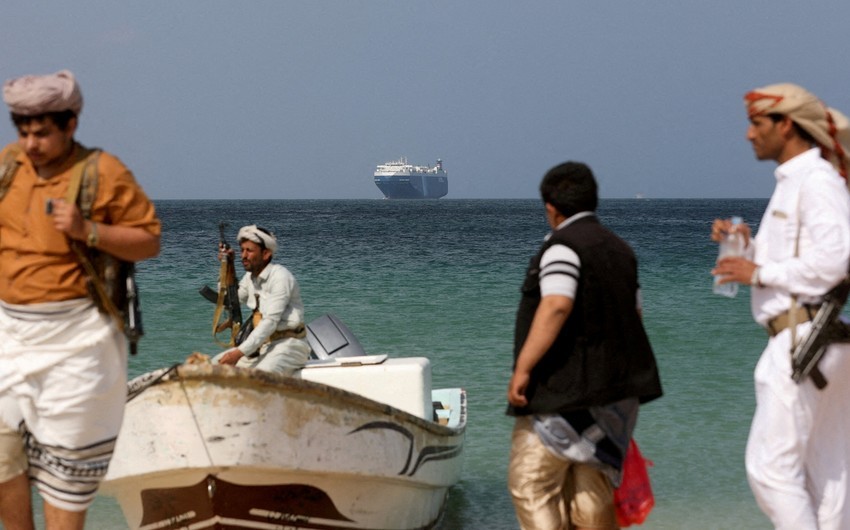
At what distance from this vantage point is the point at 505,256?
1529 inches

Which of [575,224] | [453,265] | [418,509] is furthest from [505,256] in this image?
[575,224]

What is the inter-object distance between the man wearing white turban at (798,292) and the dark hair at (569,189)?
0.45m

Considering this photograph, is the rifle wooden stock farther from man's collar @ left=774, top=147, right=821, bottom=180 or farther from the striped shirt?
man's collar @ left=774, top=147, right=821, bottom=180

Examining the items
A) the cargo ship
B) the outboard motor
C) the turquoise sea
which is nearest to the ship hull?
the cargo ship

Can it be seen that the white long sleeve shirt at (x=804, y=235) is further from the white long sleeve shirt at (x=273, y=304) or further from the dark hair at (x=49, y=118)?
the white long sleeve shirt at (x=273, y=304)

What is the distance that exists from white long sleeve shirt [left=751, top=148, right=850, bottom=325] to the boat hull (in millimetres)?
2193

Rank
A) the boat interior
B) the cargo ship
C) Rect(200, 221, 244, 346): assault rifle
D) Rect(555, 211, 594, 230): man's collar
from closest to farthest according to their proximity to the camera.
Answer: Rect(555, 211, 594, 230): man's collar → the boat interior → Rect(200, 221, 244, 346): assault rifle → the cargo ship

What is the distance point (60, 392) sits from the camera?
378 cm

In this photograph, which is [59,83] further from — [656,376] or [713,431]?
[713,431]

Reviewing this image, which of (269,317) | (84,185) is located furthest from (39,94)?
(269,317)

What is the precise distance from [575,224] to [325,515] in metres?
2.41

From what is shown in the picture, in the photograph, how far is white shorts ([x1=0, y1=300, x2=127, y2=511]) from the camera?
12.4 feet

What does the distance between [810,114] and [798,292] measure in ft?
1.97

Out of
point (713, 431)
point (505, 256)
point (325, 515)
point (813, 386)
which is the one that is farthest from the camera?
point (505, 256)
